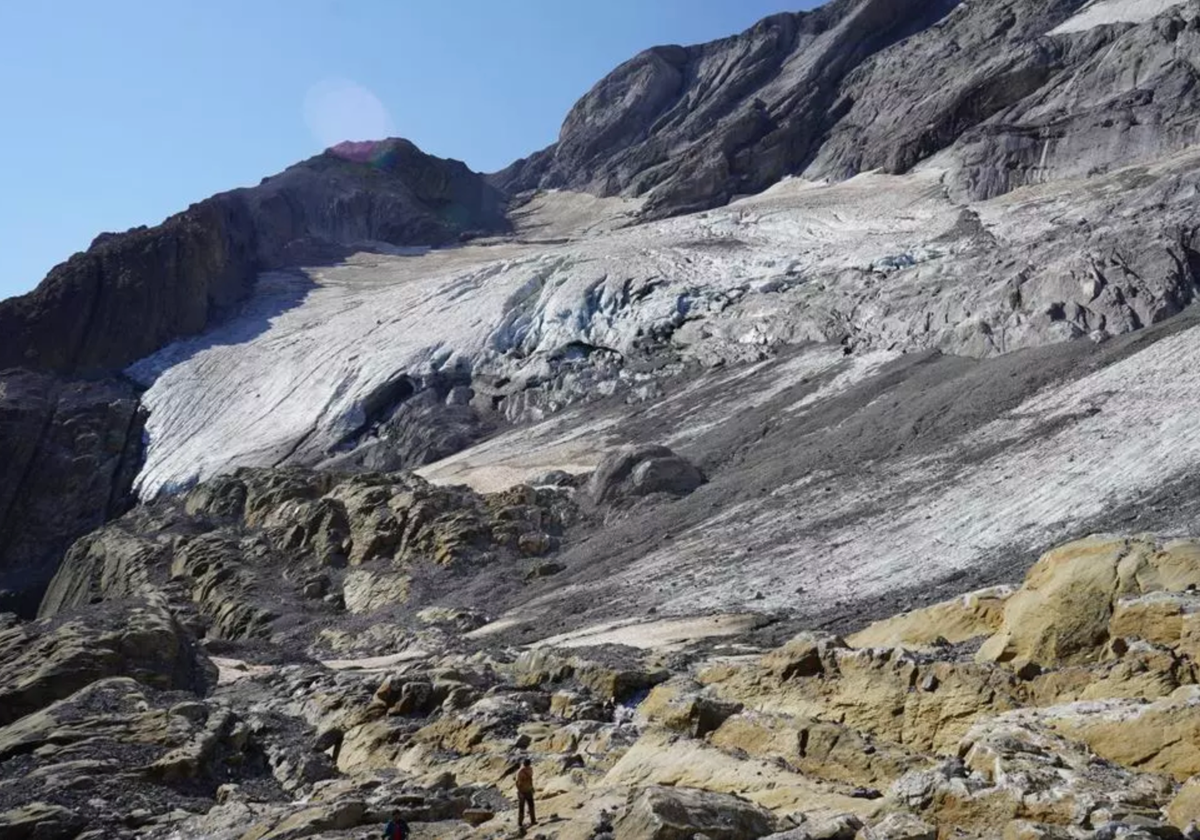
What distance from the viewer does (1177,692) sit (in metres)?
10.1

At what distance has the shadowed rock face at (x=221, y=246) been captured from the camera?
74875mm

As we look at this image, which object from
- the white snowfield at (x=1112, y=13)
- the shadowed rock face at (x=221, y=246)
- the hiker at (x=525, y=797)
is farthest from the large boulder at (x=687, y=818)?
the white snowfield at (x=1112, y=13)

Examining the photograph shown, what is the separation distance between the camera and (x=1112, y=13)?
78688 mm

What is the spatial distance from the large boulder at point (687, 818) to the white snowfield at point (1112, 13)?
77008mm

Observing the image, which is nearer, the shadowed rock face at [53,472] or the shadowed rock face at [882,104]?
the shadowed rock face at [53,472]

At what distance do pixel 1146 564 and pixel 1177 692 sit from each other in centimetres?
307

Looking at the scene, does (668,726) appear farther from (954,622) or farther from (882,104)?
(882,104)

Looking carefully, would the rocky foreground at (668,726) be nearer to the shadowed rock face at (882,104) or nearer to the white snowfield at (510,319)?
the white snowfield at (510,319)

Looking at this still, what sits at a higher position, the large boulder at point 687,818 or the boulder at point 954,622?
the large boulder at point 687,818

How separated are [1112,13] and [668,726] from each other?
264ft

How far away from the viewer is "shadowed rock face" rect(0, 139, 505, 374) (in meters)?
74.9

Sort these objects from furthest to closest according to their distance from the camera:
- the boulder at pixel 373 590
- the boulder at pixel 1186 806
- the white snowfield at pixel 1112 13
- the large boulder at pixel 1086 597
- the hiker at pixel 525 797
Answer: the white snowfield at pixel 1112 13, the boulder at pixel 373 590, the large boulder at pixel 1086 597, the hiker at pixel 525 797, the boulder at pixel 1186 806

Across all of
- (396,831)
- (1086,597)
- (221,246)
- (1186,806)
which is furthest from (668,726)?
(221,246)

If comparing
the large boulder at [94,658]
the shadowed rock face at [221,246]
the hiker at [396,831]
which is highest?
the shadowed rock face at [221,246]
